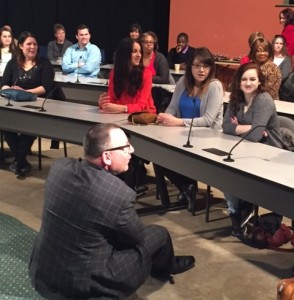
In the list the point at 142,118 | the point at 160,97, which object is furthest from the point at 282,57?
the point at 142,118

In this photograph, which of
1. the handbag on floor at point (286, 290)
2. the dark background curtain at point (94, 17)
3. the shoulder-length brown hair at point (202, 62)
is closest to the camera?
the handbag on floor at point (286, 290)

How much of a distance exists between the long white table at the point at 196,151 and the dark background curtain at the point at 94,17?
22.1 feet

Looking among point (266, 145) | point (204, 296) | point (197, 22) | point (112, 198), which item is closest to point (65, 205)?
point (112, 198)

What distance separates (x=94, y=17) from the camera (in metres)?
11.1

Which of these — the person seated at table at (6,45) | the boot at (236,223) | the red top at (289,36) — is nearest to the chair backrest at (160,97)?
the boot at (236,223)

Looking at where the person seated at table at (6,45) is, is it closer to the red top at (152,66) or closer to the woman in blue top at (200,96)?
the red top at (152,66)

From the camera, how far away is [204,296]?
9.14ft

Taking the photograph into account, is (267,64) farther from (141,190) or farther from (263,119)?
(141,190)

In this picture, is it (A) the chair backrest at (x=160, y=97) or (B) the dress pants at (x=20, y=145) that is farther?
(B) the dress pants at (x=20, y=145)

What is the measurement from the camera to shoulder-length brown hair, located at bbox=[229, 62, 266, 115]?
134 inches

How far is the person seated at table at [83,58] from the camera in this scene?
622 cm

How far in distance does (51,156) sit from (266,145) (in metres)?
2.74

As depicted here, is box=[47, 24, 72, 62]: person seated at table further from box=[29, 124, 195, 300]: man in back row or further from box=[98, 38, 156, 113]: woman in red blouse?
box=[29, 124, 195, 300]: man in back row

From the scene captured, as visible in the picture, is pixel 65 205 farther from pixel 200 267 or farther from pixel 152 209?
pixel 152 209
